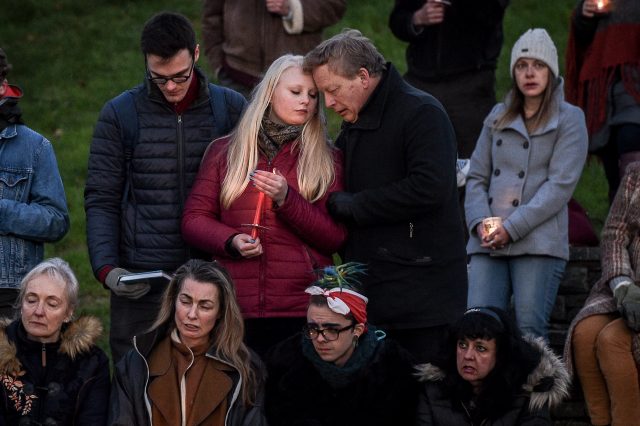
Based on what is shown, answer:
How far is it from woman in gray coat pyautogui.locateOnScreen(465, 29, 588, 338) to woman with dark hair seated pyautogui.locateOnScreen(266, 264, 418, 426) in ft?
4.46

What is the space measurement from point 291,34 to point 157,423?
3.49 meters

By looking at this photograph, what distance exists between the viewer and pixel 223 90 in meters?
7.23

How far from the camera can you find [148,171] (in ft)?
22.8

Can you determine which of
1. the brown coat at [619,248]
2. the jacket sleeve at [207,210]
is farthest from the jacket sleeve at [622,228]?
the jacket sleeve at [207,210]

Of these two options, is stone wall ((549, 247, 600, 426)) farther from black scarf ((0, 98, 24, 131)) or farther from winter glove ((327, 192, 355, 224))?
black scarf ((0, 98, 24, 131))

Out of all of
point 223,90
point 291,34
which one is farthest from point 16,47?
point 223,90

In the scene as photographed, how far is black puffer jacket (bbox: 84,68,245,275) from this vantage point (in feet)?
22.8

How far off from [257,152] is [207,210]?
0.35 m

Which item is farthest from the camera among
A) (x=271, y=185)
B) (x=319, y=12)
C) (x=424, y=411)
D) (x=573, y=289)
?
(x=319, y=12)

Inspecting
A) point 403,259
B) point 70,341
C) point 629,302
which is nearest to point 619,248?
point 629,302

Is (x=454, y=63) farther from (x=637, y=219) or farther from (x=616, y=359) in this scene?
Result: (x=616, y=359)

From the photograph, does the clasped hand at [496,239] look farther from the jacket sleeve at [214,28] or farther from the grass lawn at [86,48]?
the grass lawn at [86,48]

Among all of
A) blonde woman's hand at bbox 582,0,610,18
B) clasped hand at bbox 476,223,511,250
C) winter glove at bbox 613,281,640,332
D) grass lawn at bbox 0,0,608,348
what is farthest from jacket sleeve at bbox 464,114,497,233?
grass lawn at bbox 0,0,608,348

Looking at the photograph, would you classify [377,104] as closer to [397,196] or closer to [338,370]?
[397,196]
